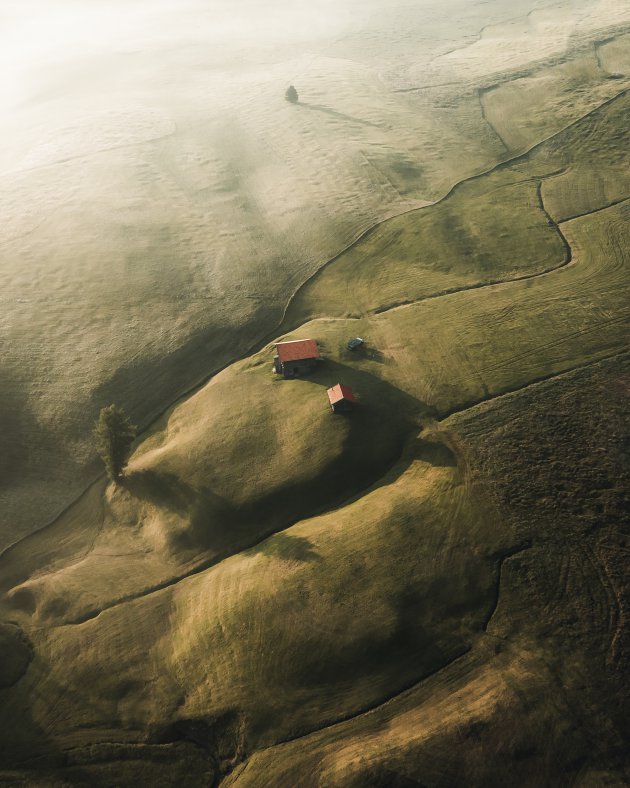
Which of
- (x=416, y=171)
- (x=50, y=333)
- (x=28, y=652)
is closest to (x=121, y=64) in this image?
(x=416, y=171)

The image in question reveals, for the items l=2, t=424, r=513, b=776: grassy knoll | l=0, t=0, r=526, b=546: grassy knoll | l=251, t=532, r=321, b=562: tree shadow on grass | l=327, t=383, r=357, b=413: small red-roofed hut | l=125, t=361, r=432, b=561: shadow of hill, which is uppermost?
l=0, t=0, r=526, b=546: grassy knoll

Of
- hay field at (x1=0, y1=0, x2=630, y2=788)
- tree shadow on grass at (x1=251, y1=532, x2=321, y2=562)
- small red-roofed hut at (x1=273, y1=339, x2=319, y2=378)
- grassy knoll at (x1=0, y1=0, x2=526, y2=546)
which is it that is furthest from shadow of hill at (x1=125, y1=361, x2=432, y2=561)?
grassy knoll at (x1=0, y1=0, x2=526, y2=546)

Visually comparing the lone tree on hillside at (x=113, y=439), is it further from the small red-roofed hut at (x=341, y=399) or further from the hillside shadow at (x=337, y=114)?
the hillside shadow at (x=337, y=114)

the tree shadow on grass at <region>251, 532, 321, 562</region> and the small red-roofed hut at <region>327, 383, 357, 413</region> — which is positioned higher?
the small red-roofed hut at <region>327, 383, 357, 413</region>

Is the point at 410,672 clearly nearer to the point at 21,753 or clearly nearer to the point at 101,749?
the point at 101,749

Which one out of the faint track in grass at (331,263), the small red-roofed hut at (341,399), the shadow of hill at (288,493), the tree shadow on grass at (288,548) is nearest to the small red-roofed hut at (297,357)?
the small red-roofed hut at (341,399)

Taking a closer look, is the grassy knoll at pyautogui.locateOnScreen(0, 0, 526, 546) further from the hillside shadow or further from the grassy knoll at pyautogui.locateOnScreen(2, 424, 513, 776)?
the grassy knoll at pyautogui.locateOnScreen(2, 424, 513, 776)

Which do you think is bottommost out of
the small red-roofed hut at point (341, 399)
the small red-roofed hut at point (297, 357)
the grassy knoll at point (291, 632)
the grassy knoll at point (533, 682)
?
the grassy knoll at point (533, 682)
